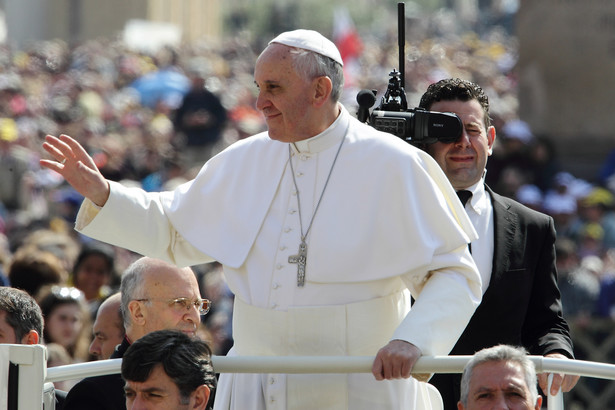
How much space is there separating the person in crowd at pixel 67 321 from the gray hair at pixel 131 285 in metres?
2.00

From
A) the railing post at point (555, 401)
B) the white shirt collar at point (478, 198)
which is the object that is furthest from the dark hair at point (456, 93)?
the railing post at point (555, 401)

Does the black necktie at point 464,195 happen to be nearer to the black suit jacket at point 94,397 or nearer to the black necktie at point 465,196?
the black necktie at point 465,196

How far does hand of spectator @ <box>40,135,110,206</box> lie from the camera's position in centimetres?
440

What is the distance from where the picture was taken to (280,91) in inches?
174

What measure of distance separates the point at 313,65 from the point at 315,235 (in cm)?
53

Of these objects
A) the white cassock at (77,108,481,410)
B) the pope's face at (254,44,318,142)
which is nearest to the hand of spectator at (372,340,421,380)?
the white cassock at (77,108,481,410)

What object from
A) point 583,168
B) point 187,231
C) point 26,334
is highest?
point 187,231

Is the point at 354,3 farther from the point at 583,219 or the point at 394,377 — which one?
the point at 394,377

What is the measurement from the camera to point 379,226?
454cm

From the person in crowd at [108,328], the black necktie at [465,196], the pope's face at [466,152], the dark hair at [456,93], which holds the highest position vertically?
the dark hair at [456,93]

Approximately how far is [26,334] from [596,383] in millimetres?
6869

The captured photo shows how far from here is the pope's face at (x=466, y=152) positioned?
524 cm

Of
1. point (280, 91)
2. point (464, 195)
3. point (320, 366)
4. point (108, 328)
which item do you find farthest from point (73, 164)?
point (108, 328)

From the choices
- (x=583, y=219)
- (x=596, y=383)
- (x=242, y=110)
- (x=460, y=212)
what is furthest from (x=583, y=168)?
(x=460, y=212)
